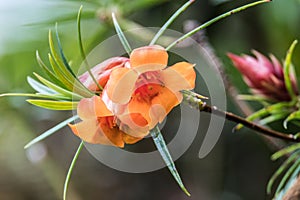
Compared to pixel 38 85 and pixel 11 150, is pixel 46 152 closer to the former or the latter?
pixel 11 150

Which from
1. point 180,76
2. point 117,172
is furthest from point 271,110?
point 117,172

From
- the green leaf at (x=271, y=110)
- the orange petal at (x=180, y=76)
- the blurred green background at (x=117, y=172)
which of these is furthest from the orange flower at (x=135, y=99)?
the blurred green background at (x=117, y=172)

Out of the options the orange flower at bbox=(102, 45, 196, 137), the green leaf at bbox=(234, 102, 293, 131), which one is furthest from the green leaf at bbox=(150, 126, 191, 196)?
the green leaf at bbox=(234, 102, 293, 131)

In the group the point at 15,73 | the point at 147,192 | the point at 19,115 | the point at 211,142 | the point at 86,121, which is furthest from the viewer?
the point at 147,192

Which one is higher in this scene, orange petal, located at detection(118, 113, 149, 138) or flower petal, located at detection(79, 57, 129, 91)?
flower petal, located at detection(79, 57, 129, 91)

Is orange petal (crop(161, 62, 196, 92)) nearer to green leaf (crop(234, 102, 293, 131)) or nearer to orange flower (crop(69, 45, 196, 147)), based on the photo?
orange flower (crop(69, 45, 196, 147))

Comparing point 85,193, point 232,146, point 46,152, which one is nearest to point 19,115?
point 46,152

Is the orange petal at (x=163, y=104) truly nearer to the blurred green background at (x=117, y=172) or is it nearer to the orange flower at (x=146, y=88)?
the orange flower at (x=146, y=88)
